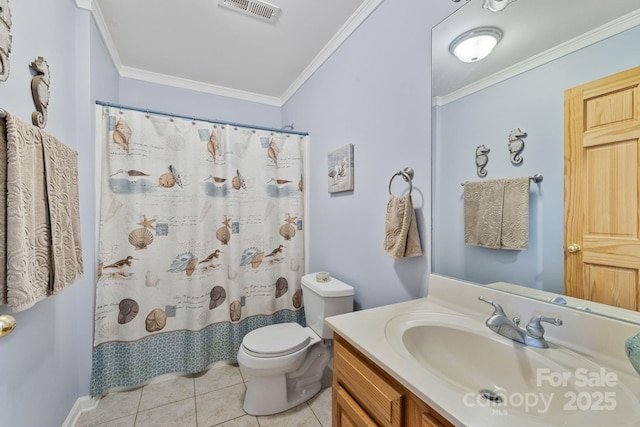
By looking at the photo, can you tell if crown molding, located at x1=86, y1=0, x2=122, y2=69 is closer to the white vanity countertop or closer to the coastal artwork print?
the coastal artwork print

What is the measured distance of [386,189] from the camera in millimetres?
1410

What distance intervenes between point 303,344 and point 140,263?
1206 millimetres

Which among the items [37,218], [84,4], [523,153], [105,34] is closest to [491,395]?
[523,153]

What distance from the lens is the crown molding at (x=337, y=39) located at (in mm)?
1505

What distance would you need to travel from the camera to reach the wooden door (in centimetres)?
65

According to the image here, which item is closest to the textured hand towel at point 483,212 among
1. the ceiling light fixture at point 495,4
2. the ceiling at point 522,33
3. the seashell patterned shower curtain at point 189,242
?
the ceiling at point 522,33

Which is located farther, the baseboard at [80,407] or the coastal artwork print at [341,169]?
the coastal artwork print at [341,169]

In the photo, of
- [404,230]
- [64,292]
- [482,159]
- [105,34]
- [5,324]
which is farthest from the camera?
[105,34]

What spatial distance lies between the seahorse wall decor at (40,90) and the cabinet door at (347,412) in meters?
1.59

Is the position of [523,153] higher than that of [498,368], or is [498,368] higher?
[523,153]

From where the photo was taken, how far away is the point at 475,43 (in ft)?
3.38

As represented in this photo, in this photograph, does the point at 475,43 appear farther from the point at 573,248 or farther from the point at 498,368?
the point at 498,368

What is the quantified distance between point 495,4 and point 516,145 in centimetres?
54

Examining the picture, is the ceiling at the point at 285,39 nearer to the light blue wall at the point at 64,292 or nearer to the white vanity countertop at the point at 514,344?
the light blue wall at the point at 64,292
